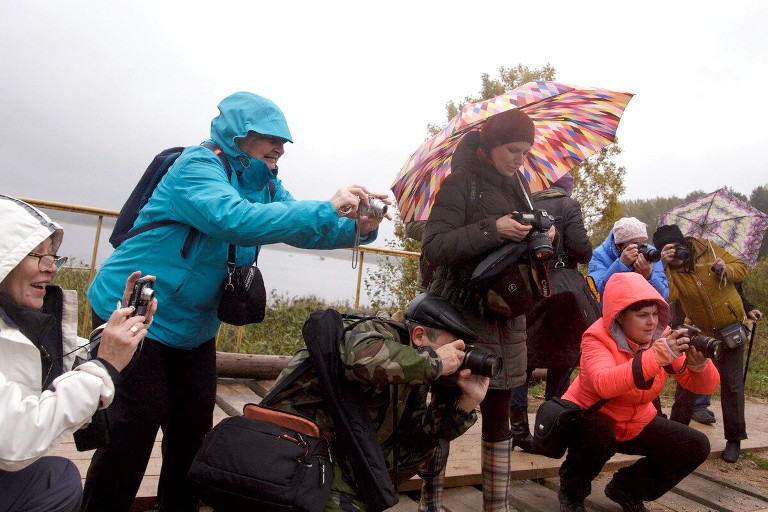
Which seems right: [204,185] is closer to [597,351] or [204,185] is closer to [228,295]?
[228,295]

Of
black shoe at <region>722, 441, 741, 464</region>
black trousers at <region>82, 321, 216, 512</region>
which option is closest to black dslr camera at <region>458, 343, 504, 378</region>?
black trousers at <region>82, 321, 216, 512</region>

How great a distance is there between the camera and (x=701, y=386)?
348 cm

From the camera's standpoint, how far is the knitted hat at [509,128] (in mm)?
2826

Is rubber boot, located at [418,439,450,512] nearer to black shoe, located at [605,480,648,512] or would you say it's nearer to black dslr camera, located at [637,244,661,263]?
black shoe, located at [605,480,648,512]

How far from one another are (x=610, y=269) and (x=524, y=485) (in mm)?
1640

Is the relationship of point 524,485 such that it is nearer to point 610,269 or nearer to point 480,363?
point 610,269

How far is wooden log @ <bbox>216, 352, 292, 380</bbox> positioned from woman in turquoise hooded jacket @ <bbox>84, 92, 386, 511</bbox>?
7.58ft

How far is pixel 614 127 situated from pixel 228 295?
7.84 feet

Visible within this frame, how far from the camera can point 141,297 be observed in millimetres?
1912

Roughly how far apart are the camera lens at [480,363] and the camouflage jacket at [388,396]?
142 millimetres

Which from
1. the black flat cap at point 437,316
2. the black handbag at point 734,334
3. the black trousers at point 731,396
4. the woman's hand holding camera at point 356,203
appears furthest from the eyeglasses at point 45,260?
the black trousers at point 731,396

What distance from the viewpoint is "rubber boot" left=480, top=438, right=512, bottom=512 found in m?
2.78

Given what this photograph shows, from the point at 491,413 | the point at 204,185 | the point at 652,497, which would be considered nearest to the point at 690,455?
the point at 652,497

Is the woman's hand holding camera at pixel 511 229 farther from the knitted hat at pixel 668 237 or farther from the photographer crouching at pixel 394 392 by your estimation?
the knitted hat at pixel 668 237
